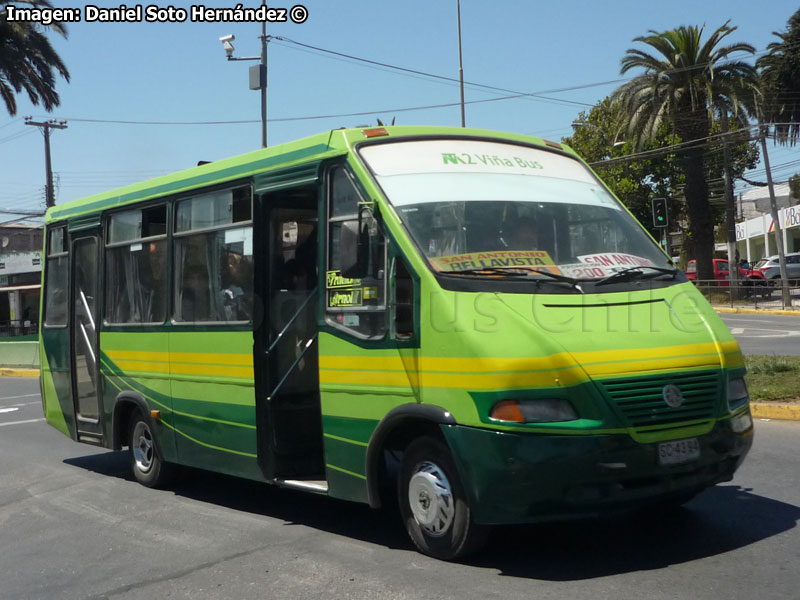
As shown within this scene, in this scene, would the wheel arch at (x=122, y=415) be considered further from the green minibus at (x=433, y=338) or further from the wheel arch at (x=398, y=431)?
the wheel arch at (x=398, y=431)

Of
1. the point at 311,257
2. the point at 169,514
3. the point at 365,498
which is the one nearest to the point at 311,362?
the point at 311,257

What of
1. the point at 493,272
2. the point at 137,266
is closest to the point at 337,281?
the point at 493,272

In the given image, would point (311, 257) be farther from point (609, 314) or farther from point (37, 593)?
point (37, 593)

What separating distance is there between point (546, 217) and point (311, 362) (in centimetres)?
208

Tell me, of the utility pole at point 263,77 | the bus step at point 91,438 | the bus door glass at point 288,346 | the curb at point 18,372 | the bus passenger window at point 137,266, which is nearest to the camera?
the bus door glass at point 288,346

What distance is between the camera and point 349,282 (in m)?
6.46

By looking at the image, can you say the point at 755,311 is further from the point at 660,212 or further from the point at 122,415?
the point at 122,415

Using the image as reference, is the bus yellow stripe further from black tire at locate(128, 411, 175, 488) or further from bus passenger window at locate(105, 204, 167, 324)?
black tire at locate(128, 411, 175, 488)

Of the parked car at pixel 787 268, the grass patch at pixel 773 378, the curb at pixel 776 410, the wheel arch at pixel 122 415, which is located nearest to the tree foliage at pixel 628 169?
the parked car at pixel 787 268

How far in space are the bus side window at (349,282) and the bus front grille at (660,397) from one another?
61.0 inches

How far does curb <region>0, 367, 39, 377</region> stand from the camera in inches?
1051

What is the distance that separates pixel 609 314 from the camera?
226 inches

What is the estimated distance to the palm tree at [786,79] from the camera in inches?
1745

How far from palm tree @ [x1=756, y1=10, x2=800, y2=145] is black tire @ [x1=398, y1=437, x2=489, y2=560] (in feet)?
139
